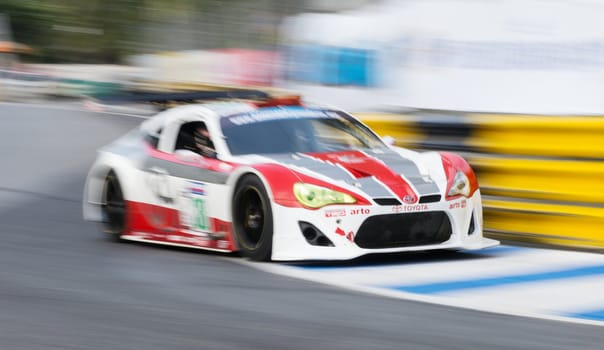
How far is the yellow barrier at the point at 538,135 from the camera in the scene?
8461 millimetres

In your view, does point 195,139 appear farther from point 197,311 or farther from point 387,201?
point 197,311

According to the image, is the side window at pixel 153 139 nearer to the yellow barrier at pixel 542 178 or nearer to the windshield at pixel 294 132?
the windshield at pixel 294 132

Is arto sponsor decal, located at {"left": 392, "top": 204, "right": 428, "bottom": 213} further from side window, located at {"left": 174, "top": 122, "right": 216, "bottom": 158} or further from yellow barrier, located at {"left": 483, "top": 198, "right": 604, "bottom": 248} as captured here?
side window, located at {"left": 174, "top": 122, "right": 216, "bottom": 158}

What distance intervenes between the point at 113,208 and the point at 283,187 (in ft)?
8.21

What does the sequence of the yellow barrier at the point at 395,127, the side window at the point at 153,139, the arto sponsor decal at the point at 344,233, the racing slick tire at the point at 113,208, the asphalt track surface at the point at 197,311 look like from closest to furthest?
1. the asphalt track surface at the point at 197,311
2. the arto sponsor decal at the point at 344,233
3. the side window at the point at 153,139
4. the racing slick tire at the point at 113,208
5. the yellow barrier at the point at 395,127

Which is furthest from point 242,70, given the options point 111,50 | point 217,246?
point 111,50

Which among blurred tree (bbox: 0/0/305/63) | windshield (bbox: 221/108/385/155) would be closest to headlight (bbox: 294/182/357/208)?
windshield (bbox: 221/108/385/155)

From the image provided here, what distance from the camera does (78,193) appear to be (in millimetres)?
13055

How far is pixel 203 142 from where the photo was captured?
8891 millimetres

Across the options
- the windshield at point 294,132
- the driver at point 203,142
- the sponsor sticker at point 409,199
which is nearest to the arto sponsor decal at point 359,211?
the sponsor sticker at point 409,199

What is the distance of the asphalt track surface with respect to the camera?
5379 mm

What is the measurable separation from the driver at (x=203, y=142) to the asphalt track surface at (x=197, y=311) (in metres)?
0.72

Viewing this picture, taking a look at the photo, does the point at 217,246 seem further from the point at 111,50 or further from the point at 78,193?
the point at 111,50

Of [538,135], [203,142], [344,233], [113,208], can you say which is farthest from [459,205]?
[113,208]
